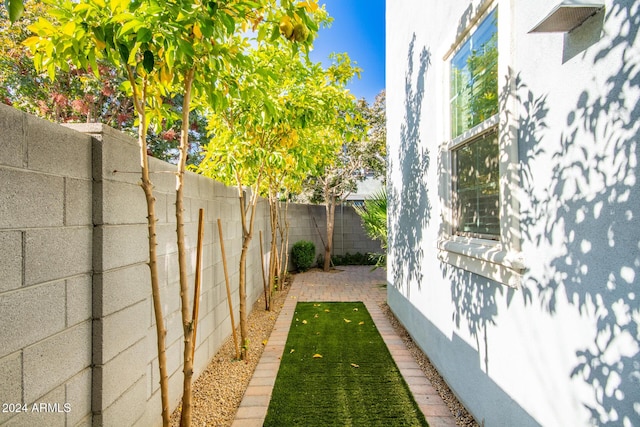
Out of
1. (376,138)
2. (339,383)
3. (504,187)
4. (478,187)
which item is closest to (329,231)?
(376,138)

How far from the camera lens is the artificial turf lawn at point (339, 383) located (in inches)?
101

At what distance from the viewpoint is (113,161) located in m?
1.72

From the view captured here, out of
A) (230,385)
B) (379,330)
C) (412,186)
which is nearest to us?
(230,385)

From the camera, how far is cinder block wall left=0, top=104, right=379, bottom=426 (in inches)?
46.4

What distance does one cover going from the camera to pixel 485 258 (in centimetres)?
220

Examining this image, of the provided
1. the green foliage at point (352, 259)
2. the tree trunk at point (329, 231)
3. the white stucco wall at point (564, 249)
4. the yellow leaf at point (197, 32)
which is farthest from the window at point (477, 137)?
the green foliage at point (352, 259)

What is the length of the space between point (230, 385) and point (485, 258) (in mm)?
2330

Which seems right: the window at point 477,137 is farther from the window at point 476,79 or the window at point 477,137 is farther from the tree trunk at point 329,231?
the tree trunk at point 329,231

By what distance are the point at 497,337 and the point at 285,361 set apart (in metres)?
2.16

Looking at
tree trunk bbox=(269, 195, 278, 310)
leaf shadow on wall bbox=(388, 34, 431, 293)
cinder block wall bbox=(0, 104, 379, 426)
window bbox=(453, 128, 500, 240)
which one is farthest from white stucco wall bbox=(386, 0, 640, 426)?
tree trunk bbox=(269, 195, 278, 310)

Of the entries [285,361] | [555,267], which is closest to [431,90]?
[555,267]

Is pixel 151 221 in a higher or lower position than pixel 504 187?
lower

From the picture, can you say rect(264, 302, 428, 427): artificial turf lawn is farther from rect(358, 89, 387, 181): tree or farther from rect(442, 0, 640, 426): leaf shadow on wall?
rect(358, 89, 387, 181): tree

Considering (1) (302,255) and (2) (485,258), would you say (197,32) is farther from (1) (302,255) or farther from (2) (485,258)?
(1) (302,255)
